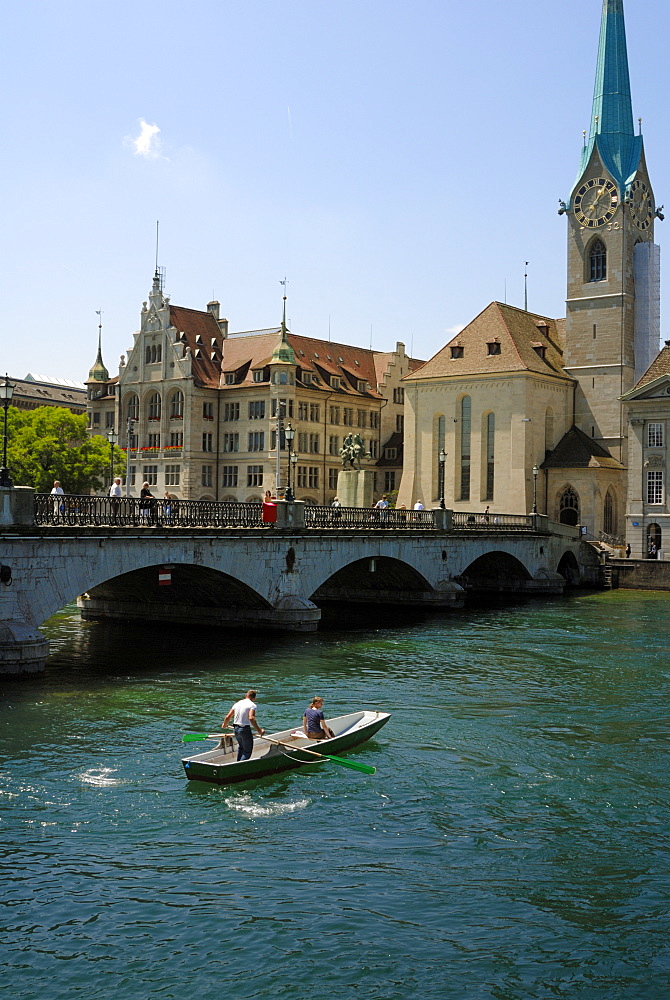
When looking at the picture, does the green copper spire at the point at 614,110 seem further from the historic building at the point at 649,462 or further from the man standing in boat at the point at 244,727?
the man standing in boat at the point at 244,727

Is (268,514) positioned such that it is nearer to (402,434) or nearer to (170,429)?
(170,429)

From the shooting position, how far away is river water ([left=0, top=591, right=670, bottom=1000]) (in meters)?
12.4

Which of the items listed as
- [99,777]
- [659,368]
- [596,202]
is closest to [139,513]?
[99,777]

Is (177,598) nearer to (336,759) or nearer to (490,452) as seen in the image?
(336,759)

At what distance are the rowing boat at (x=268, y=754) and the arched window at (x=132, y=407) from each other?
6660cm

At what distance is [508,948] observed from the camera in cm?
1289

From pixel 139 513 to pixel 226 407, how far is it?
2011 inches

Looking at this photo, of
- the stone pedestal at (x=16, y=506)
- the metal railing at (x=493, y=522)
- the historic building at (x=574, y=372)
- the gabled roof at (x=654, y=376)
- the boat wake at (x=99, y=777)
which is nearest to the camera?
the boat wake at (x=99, y=777)

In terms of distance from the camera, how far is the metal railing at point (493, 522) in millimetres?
55688

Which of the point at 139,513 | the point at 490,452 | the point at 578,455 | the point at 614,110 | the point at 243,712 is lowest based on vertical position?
the point at 243,712

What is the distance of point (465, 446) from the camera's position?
267 feet

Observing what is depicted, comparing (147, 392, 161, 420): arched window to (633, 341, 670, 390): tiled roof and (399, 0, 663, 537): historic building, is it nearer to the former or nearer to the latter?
(399, 0, 663, 537): historic building

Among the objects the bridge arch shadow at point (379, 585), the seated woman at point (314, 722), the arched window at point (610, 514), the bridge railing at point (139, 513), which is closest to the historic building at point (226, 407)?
the arched window at point (610, 514)

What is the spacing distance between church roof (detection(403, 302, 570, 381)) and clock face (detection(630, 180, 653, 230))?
10.8 meters
